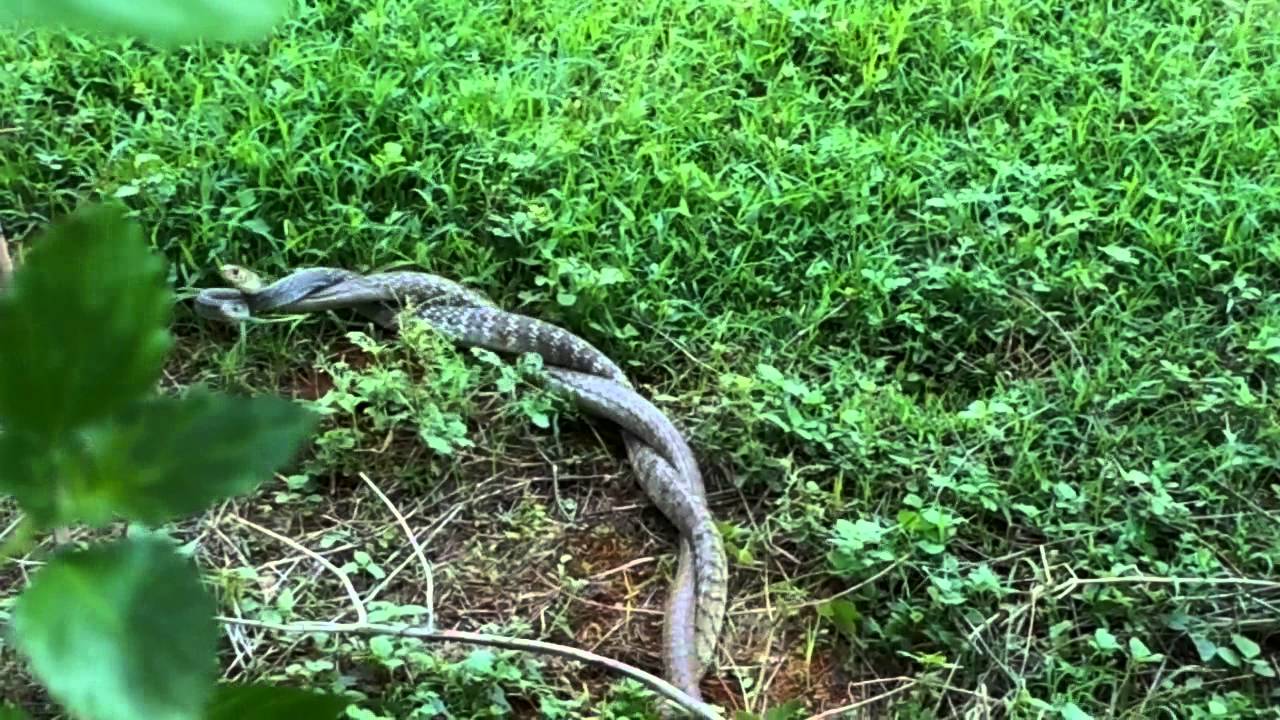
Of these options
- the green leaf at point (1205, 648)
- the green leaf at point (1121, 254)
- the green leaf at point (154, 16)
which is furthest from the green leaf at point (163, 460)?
the green leaf at point (1121, 254)

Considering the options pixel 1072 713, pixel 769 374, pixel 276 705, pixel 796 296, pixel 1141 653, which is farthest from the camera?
pixel 796 296

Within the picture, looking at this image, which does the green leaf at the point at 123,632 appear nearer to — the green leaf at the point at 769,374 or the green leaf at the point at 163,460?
the green leaf at the point at 163,460

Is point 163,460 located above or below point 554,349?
above

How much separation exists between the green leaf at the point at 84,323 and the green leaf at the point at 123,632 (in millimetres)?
38

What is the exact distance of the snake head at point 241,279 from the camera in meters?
2.67

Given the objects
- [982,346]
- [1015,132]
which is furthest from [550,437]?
[1015,132]

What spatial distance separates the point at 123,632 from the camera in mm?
295

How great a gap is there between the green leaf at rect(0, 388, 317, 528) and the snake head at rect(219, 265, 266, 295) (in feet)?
8.01

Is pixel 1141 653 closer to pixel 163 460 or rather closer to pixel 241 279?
pixel 241 279

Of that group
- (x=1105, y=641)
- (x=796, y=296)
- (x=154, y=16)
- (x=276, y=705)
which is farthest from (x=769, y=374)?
(x=154, y=16)

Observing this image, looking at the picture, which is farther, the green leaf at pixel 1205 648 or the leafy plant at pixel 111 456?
the green leaf at pixel 1205 648

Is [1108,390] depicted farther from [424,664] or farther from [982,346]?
[424,664]

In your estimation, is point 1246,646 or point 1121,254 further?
point 1121,254

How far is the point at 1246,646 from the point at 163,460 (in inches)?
91.4
